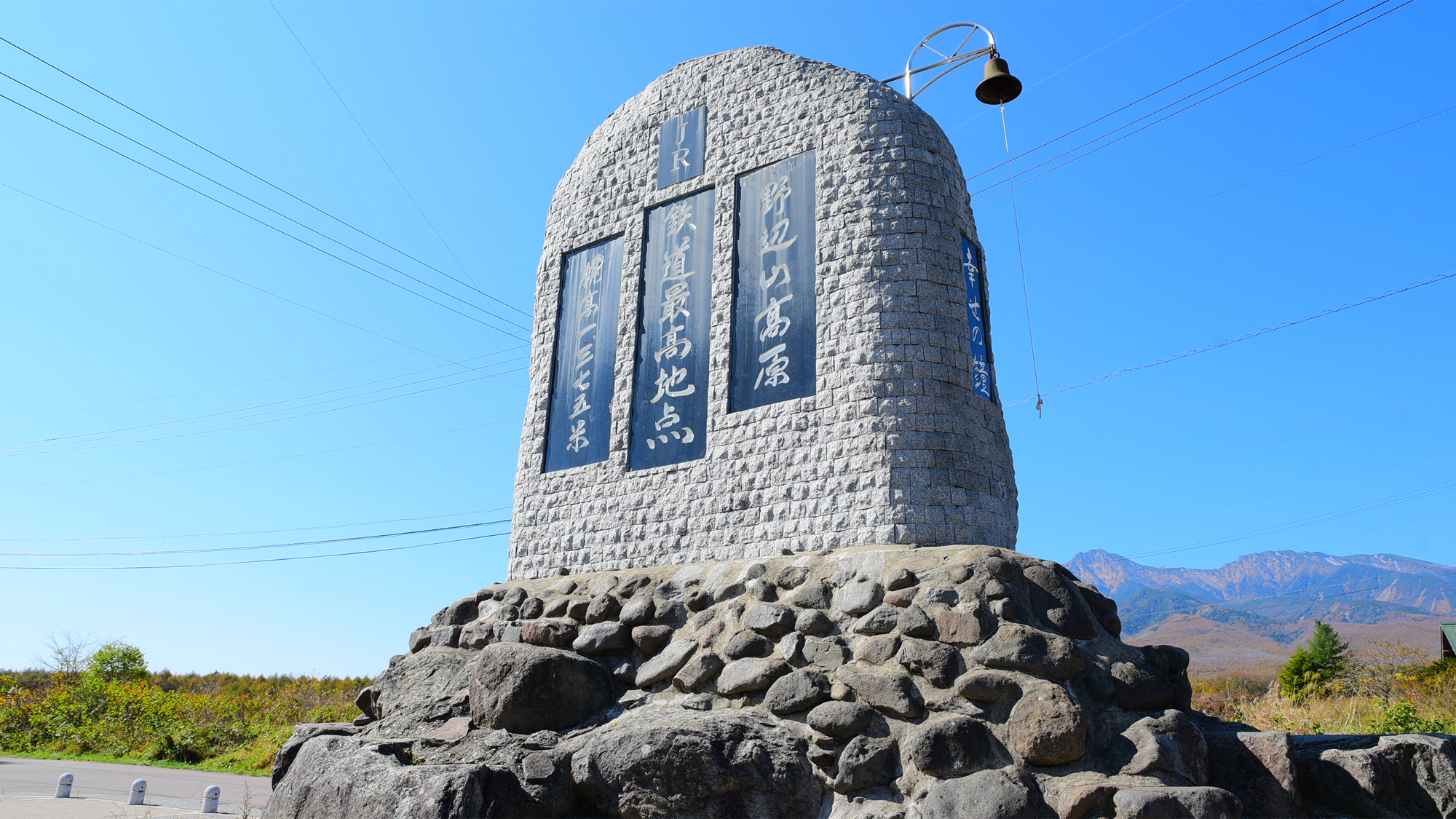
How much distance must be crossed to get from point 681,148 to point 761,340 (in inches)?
116

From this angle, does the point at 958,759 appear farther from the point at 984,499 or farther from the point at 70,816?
the point at 70,816

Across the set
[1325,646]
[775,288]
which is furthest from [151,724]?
[1325,646]

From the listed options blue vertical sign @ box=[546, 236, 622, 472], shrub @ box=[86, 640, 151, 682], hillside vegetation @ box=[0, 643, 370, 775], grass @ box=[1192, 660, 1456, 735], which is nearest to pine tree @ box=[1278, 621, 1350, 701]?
grass @ box=[1192, 660, 1456, 735]

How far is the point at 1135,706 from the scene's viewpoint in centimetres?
568

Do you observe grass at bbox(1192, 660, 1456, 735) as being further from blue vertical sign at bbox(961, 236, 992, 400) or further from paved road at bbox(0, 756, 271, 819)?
paved road at bbox(0, 756, 271, 819)

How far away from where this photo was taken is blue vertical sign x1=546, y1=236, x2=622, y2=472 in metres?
9.73

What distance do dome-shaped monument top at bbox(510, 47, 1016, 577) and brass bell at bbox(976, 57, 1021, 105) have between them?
736mm

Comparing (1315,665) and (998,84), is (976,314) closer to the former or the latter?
(998,84)

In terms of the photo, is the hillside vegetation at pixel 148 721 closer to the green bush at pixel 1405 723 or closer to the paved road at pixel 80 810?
the paved road at pixel 80 810

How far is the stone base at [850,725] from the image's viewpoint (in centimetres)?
521

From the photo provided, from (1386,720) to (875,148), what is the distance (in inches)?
377

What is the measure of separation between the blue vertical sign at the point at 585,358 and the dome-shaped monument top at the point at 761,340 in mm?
30

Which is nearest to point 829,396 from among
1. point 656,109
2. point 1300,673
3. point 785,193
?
point 785,193

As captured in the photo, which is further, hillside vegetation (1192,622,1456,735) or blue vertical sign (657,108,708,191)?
hillside vegetation (1192,622,1456,735)
